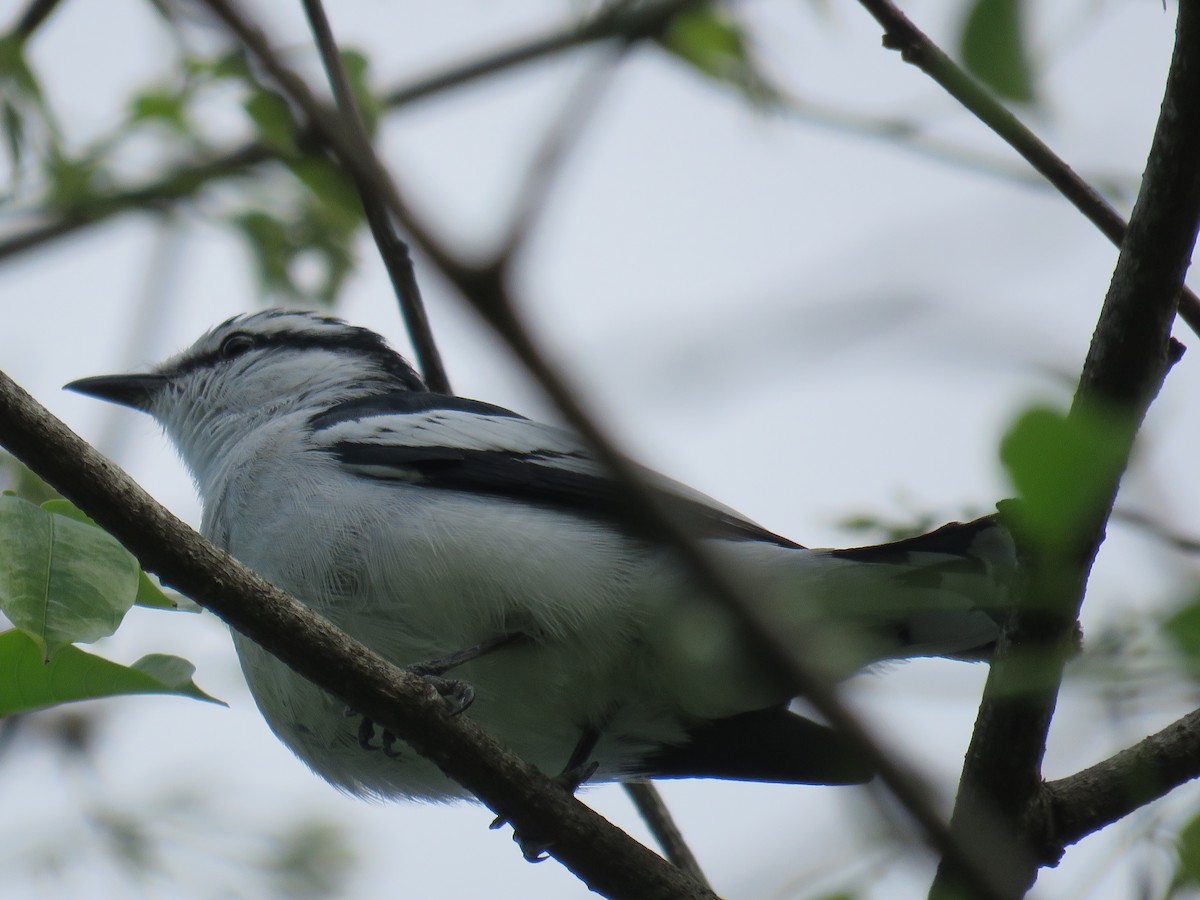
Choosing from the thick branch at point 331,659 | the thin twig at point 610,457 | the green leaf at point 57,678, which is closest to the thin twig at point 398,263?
the thick branch at point 331,659

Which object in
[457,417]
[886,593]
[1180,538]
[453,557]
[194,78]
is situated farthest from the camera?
[457,417]

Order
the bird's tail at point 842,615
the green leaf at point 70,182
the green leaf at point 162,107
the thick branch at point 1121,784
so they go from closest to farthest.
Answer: the thick branch at point 1121,784 < the bird's tail at point 842,615 < the green leaf at point 162,107 < the green leaf at point 70,182

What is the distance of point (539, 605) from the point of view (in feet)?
14.3

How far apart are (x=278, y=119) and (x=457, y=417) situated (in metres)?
1.34

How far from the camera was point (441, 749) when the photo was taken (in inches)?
133

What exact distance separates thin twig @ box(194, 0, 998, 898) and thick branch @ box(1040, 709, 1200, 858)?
85.6 inches

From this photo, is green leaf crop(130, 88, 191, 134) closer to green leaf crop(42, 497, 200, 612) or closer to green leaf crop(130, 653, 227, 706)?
green leaf crop(42, 497, 200, 612)

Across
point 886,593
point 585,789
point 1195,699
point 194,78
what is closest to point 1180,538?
point 1195,699

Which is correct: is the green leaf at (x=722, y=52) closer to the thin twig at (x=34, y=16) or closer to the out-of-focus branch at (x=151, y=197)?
the out-of-focus branch at (x=151, y=197)

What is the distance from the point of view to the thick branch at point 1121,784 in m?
3.27

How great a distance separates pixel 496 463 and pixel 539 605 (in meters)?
0.67

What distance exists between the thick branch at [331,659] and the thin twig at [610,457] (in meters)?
1.75

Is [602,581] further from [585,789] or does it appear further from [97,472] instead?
[97,472]

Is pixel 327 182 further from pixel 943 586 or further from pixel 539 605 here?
pixel 943 586
